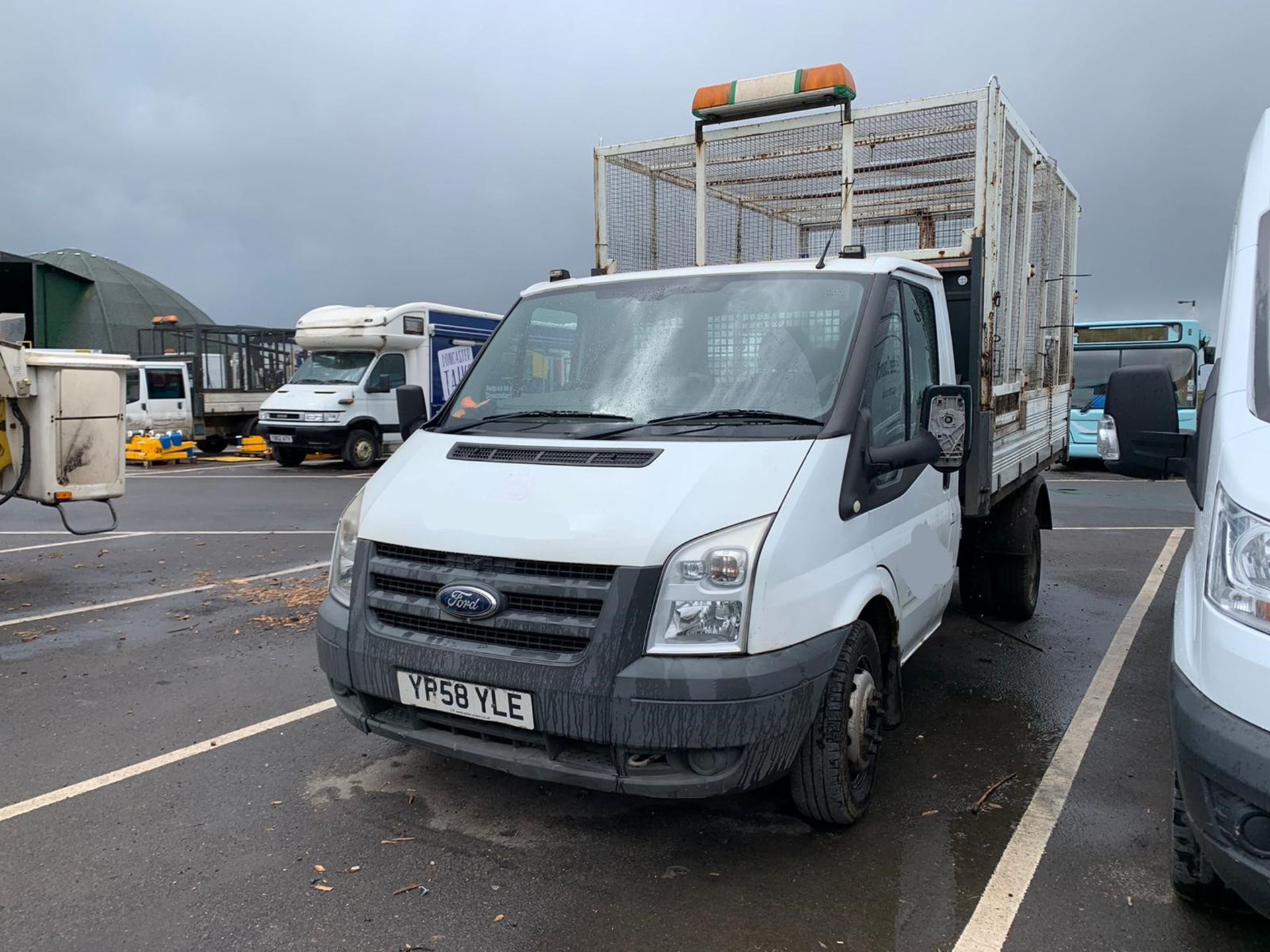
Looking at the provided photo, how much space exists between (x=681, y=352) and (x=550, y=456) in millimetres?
765

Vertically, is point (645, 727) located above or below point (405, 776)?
above

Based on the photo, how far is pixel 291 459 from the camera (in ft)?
58.9

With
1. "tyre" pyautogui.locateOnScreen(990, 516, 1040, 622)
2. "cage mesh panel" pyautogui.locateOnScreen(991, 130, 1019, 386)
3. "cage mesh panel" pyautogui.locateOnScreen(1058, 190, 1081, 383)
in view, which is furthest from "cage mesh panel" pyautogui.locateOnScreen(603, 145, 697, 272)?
"cage mesh panel" pyautogui.locateOnScreen(1058, 190, 1081, 383)

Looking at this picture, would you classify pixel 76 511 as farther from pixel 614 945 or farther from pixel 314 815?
pixel 614 945

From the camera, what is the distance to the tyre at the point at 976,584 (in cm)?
631

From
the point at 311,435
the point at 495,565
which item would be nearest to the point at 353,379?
the point at 311,435

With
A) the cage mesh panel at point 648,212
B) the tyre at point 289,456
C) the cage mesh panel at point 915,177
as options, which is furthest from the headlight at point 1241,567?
the tyre at point 289,456

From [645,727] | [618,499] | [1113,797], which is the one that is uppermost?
[618,499]

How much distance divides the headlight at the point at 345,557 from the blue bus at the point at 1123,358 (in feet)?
55.9

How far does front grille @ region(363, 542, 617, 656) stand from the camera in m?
2.89

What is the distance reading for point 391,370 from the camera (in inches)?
690

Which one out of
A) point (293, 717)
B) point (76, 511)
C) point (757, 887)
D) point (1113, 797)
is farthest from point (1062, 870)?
point (76, 511)

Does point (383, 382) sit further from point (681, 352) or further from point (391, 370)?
point (681, 352)

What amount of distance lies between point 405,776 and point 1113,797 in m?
2.87
